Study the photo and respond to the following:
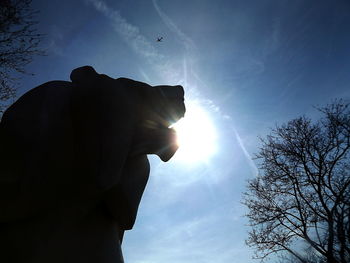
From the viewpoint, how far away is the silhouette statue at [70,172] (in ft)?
6.03

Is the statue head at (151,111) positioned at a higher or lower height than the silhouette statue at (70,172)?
higher

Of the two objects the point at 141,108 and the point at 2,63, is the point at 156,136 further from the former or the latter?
the point at 2,63

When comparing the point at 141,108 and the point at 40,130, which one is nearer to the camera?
the point at 40,130

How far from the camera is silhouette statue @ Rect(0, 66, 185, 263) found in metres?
1.84

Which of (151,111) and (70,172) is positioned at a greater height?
(151,111)

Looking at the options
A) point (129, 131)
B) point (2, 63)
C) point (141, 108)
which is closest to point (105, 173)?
Result: point (129, 131)

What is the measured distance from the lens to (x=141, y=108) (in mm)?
2689

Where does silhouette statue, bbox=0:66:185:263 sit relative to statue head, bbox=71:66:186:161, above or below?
below

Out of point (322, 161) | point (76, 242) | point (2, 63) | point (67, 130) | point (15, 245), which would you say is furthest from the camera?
point (322, 161)

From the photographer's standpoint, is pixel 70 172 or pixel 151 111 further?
pixel 151 111

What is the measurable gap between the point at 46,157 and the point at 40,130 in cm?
23

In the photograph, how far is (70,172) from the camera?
2088mm

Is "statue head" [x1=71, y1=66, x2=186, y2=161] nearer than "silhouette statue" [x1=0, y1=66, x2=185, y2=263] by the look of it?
No

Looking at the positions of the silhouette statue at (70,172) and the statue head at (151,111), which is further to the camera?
the statue head at (151,111)
